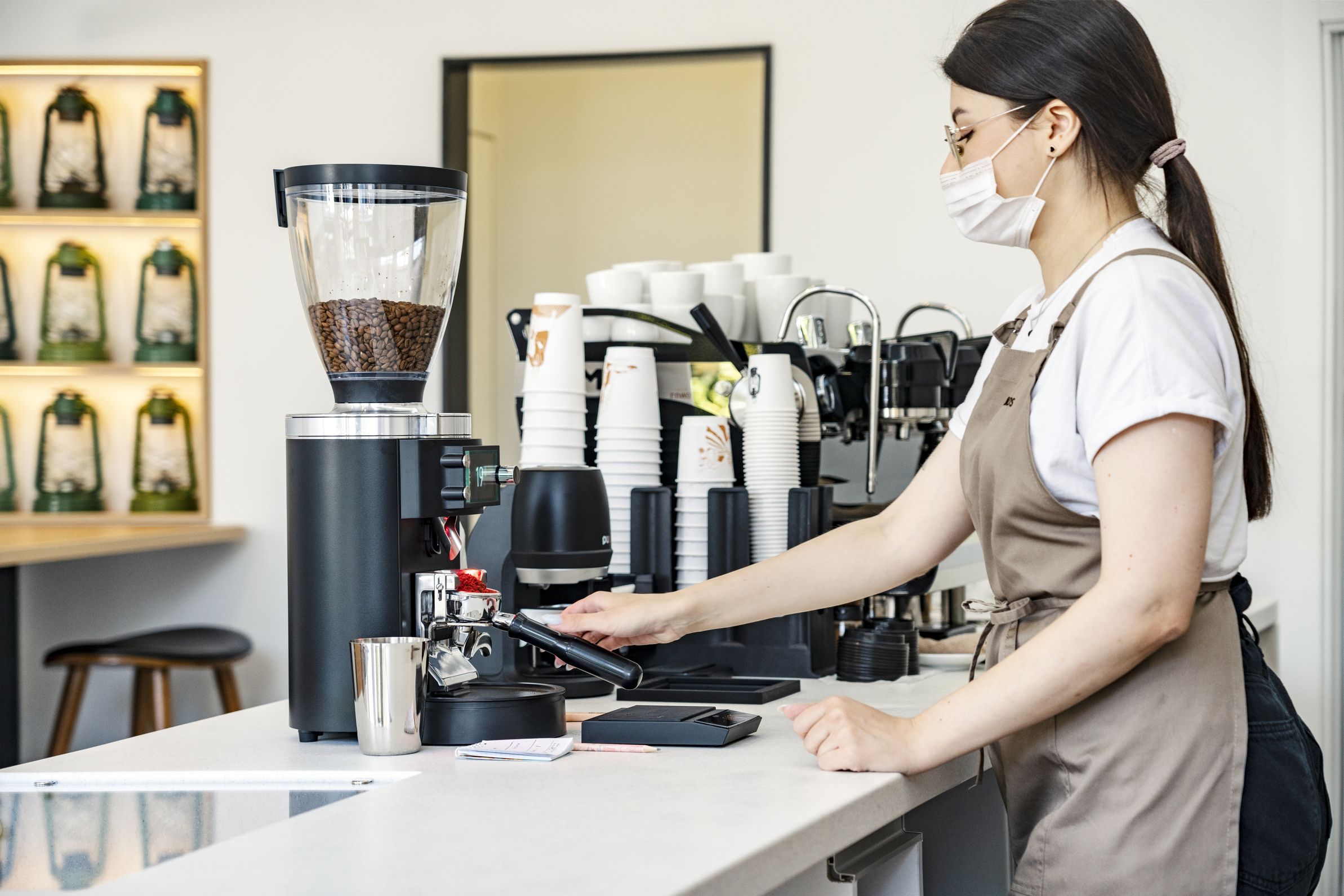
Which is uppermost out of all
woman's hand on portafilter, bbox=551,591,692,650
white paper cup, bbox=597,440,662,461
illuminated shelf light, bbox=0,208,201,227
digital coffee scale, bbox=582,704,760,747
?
illuminated shelf light, bbox=0,208,201,227

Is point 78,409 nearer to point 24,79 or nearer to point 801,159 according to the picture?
point 24,79

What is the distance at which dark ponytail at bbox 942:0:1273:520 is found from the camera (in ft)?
3.57

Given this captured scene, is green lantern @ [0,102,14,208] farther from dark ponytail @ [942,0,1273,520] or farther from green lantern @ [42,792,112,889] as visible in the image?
dark ponytail @ [942,0,1273,520]

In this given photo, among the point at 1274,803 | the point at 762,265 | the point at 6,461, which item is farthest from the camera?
the point at 6,461

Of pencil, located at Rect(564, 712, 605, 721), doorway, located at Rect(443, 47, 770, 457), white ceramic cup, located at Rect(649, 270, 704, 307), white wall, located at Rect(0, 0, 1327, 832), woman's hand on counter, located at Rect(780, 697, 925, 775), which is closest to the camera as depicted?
woman's hand on counter, located at Rect(780, 697, 925, 775)

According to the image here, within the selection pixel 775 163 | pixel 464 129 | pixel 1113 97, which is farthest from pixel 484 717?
pixel 464 129

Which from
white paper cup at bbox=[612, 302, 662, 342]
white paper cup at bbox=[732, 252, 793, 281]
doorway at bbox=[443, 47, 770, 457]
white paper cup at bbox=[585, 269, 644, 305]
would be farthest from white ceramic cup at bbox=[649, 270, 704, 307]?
doorway at bbox=[443, 47, 770, 457]

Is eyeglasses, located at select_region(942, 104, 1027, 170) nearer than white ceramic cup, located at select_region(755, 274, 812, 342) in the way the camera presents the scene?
Yes

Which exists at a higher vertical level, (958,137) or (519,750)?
(958,137)

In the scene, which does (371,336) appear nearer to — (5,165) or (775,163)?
(775,163)

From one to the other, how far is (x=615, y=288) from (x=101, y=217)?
7.39ft

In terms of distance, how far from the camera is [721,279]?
222 centimetres

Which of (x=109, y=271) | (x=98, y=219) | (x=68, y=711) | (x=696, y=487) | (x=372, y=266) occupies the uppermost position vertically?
(x=98, y=219)

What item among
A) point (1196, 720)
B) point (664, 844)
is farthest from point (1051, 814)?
point (664, 844)
